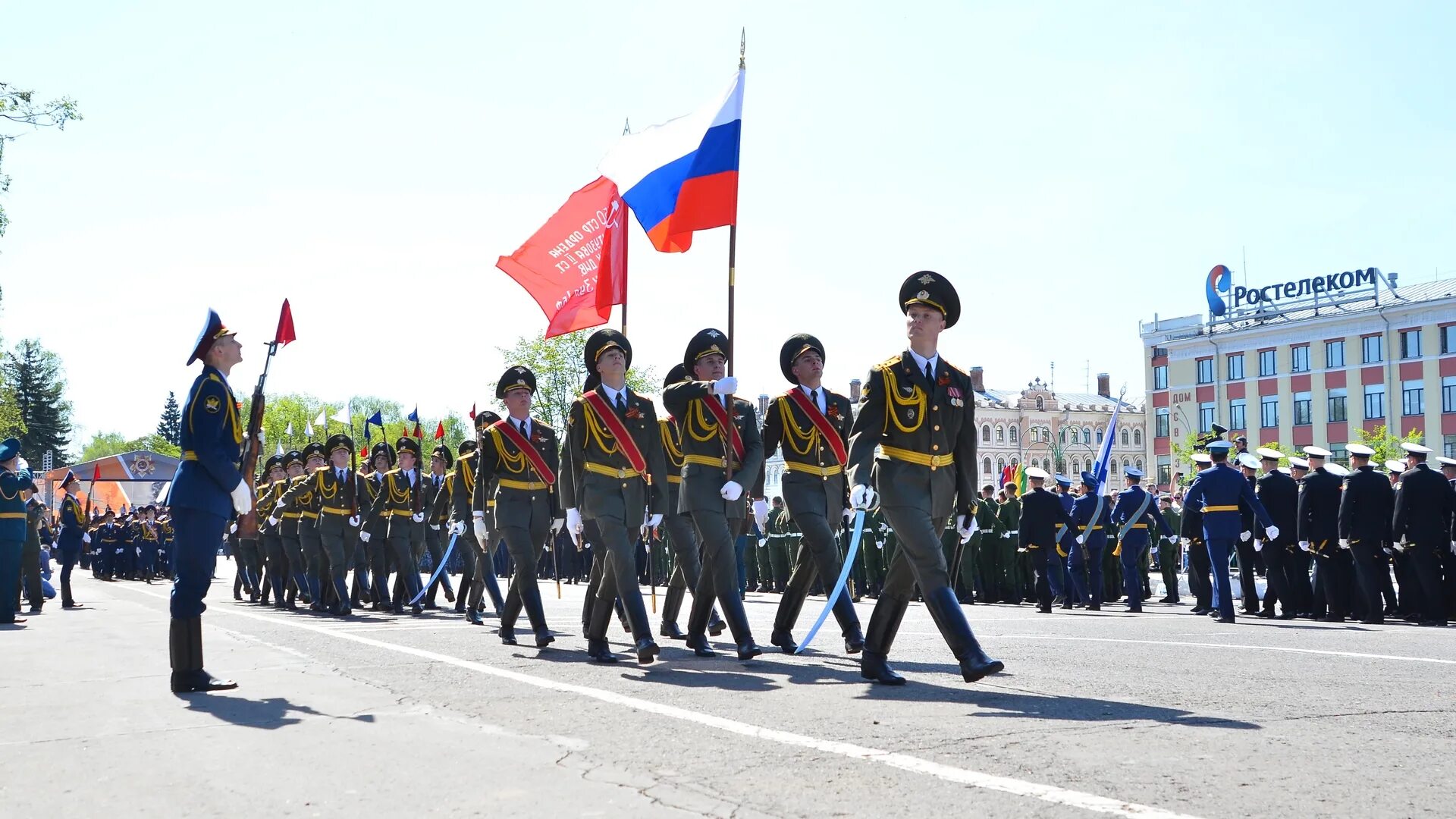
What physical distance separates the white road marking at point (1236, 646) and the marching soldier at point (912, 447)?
3.44 m

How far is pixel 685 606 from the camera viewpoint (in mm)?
17438

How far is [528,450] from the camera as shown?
37.8 ft

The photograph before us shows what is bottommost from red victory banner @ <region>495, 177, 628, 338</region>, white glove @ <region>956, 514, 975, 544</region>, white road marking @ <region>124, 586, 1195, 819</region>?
white road marking @ <region>124, 586, 1195, 819</region>

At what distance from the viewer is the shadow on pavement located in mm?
6613

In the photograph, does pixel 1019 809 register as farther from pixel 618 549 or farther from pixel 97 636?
pixel 97 636

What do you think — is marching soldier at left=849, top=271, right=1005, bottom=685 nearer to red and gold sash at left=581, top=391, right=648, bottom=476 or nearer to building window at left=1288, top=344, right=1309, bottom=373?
red and gold sash at left=581, top=391, right=648, bottom=476

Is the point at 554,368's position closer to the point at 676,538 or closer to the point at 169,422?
the point at 676,538

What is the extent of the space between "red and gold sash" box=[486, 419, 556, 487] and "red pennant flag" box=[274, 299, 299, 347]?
180 cm

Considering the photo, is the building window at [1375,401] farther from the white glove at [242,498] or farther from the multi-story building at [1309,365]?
the white glove at [242,498]

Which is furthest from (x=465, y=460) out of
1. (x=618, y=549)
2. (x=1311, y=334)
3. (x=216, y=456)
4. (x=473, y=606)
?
(x=1311, y=334)

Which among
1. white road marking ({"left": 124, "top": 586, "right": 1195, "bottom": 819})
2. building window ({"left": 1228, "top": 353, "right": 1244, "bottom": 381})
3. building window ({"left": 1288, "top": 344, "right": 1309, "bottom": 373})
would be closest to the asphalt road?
white road marking ({"left": 124, "top": 586, "right": 1195, "bottom": 819})

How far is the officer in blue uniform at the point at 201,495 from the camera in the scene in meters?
8.15

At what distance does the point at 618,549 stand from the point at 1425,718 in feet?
16.8

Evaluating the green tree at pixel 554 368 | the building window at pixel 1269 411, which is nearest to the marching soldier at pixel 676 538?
the green tree at pixel 554 368
